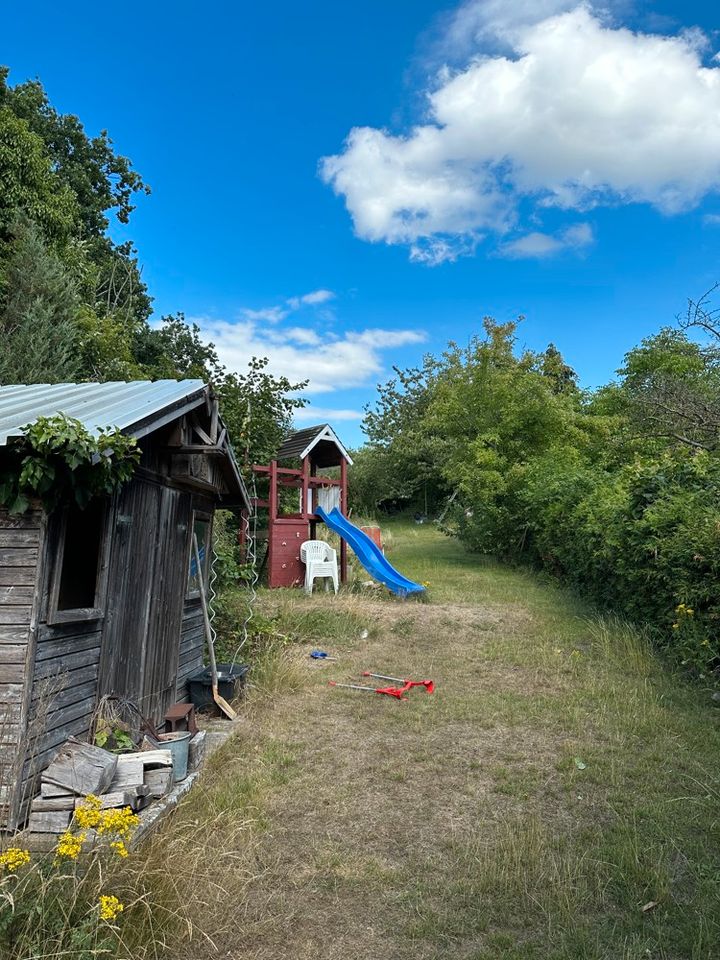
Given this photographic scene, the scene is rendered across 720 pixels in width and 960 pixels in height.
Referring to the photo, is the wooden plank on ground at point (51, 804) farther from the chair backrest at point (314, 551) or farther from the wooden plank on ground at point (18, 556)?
the chair backrest at point (314, 551)

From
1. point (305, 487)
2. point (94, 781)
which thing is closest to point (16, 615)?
point (94, 781)

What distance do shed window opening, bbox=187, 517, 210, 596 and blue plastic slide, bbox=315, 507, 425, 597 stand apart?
5.41 metres

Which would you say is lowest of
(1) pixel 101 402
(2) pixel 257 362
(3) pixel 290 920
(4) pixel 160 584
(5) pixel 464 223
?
(3) pixel 290 920

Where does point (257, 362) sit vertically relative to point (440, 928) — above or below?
above

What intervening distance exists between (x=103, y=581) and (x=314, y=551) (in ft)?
27.5

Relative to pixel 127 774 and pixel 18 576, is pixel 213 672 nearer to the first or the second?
pixel 127 774

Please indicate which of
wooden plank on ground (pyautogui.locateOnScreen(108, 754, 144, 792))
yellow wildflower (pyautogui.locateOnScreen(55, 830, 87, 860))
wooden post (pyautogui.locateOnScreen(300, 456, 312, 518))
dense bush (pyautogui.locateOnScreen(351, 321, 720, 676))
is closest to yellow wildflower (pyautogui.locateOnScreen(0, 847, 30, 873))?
yellow wildflower (pyautogui.locateOnScreen(55, 830, 87, 860))

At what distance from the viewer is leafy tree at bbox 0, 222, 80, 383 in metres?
12.8

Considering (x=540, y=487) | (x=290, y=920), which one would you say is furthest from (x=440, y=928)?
(x=540, y=487)

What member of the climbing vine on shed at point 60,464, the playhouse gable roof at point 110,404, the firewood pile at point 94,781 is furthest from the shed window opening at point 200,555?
the climbing vine on shed at point 60,464

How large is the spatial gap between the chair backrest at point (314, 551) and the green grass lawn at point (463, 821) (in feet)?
16.5

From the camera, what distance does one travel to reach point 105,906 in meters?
2.16

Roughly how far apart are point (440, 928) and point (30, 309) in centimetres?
1453

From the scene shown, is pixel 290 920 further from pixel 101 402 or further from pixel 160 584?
pixel 101 402
